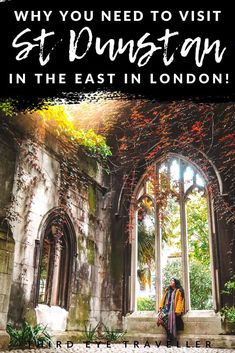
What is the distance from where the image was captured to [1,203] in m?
4.97

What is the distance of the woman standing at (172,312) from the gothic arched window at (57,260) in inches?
66.9

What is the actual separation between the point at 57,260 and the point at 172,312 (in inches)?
86.9

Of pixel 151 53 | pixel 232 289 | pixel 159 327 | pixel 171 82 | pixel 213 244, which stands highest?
pixel 151 53

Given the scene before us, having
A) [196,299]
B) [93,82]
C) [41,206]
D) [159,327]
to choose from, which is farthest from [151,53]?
[196,299]

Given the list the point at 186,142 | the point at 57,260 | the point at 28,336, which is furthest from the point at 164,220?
the point at 28,336

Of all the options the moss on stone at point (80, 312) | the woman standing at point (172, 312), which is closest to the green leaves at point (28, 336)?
the moss on stone at point (80, 312)

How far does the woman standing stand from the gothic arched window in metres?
1.70

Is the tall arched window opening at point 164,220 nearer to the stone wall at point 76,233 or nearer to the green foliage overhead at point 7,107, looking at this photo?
the stone wall at point 76,233

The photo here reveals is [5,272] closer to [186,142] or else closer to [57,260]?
[57,260]

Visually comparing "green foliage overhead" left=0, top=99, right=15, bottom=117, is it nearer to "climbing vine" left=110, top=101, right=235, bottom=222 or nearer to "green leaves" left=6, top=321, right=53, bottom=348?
"climbing vine" left=110, top=101, right=235, bottom=222

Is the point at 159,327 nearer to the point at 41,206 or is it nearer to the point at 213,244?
the point at 213,244

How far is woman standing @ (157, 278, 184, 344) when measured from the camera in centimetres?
652

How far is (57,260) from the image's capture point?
263 inches

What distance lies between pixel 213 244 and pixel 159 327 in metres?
1.84
